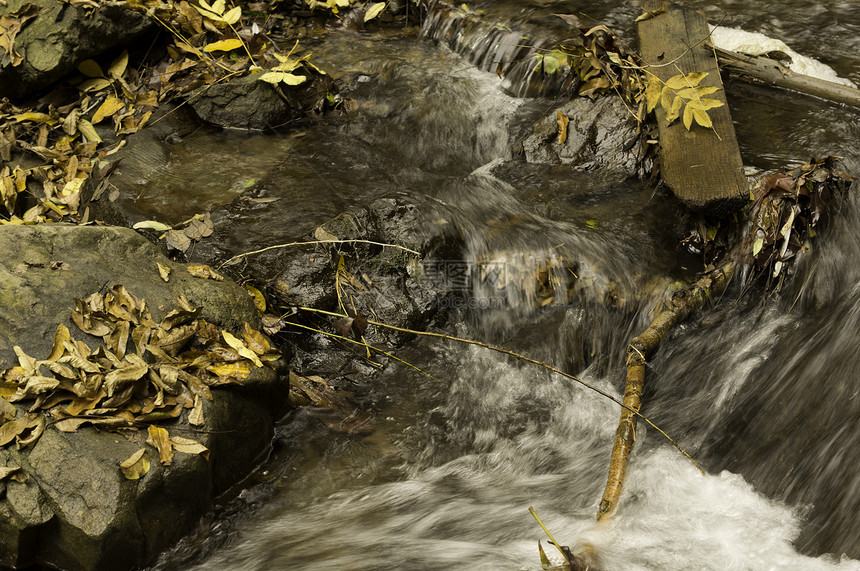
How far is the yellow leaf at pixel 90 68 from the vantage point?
238 inches

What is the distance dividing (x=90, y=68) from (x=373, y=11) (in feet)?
9.02

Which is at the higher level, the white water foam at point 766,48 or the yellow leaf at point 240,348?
the white water foam at point 766,48

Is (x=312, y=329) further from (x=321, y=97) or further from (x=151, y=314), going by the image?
(x=321, y=97)

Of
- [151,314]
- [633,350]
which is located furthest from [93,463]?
[633,350]

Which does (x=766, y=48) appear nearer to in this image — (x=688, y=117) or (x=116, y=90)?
(x=688, y=117)

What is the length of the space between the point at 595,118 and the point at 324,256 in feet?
7.84

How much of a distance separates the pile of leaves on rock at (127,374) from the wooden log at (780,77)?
414 centimetres

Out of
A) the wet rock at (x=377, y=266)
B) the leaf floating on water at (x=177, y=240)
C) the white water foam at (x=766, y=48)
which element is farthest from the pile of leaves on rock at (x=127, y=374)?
the white water foam at (x=766, y=48)

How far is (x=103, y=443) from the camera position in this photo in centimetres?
293

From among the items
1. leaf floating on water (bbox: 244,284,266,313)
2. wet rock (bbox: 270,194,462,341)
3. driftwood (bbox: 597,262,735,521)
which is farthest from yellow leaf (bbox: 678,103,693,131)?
leaf floating on water (bbox: 244,284,266,313)

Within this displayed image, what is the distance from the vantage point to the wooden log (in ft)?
15.7

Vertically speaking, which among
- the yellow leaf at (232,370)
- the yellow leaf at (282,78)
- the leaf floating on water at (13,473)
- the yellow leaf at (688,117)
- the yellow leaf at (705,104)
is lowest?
the leaf floating on water at (13,473)

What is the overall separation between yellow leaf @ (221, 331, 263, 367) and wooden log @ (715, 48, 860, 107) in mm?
4099

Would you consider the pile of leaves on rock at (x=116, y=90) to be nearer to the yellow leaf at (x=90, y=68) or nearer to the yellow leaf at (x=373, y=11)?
the yellow leaf at (x=90, y=68)
